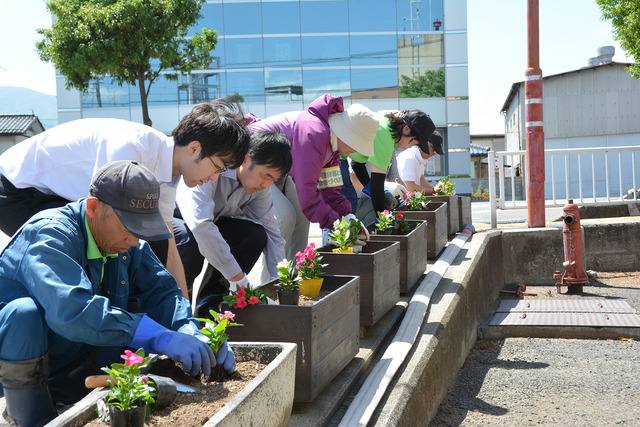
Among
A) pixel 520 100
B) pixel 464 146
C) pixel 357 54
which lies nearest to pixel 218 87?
pixel 357 54

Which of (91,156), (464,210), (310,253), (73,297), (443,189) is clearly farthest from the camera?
(464,210)

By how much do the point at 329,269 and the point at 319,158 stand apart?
70 cm

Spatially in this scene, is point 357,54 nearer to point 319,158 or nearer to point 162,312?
point 319,158

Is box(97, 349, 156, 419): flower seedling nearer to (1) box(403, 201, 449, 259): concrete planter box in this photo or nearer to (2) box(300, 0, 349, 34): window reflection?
(1) box(403, 201, 449, 259): concrete planter box

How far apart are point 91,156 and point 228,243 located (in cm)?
113

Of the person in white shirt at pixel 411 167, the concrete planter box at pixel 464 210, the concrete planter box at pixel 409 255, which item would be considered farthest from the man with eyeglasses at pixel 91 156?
the concrete planter box at pixel 464 210

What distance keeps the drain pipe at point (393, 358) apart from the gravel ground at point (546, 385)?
0.48 meters

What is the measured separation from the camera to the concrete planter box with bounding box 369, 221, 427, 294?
13.6 ft

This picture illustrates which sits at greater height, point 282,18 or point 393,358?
point 282,18

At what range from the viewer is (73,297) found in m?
1.64

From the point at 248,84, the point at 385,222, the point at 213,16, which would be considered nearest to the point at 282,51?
the point at 248,84

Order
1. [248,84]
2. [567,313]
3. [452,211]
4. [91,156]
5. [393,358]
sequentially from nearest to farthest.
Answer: [91,156], [393,358], [567,313], [452,211], [248,84]

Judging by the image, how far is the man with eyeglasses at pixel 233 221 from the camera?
9.96 ft

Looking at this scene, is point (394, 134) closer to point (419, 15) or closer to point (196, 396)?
point (196, 396)
